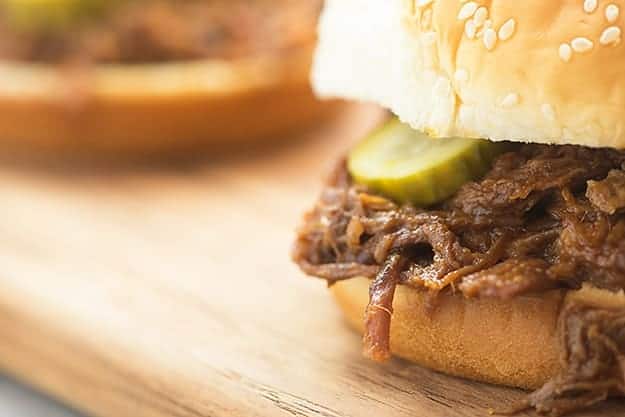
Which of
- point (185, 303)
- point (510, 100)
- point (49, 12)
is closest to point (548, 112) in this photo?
point (510, 100)

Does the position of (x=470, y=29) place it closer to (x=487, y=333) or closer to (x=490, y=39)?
(x=490, y=39)

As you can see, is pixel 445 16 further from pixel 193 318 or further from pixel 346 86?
pixel 193 318

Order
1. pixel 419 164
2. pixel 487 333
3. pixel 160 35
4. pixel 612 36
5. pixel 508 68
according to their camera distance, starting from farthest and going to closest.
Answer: pixel 160 35
pixel 419 164
pixel 487 333
pixel 508 68
pixel 612 36

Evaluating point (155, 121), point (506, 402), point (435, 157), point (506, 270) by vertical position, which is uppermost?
point (155, 121)

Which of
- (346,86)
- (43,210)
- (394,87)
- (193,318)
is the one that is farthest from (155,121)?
(394,87)

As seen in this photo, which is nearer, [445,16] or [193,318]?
[445,16]

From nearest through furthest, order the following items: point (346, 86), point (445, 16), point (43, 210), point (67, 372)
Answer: point (445, 16) → point (346, 86) → point (67, 372) → point (43, 210)
